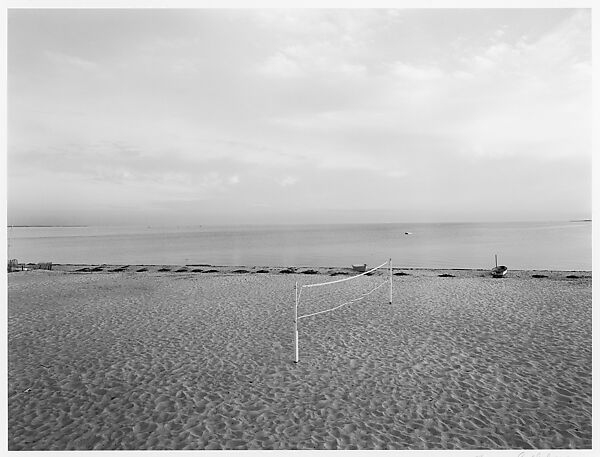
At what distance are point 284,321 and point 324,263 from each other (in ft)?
66.2

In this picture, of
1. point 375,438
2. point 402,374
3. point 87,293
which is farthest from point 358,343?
point 87,293

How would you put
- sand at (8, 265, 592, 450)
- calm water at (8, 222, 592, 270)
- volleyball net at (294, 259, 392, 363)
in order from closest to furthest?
sand at (8, 265, 592, 450) → volleyball net at (294, 259, 392, 363) → calm water at (8, 222, 592, 270)

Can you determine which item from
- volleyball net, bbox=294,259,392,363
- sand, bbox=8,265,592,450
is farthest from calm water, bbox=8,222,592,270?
sand, bbox=8,265,592,450

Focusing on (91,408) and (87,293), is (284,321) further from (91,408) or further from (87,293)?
(87,293)

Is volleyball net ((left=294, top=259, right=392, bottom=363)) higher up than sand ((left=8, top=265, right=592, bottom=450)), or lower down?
higher up

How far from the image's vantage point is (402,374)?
6.05 m

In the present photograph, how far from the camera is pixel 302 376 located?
6.04 meters

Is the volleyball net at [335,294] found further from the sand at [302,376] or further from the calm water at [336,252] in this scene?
the calm water at [336,252]

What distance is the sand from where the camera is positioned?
4.44 m

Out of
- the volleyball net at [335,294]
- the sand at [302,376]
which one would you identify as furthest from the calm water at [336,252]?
the sand at [302,376]

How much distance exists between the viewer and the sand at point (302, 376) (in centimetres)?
444

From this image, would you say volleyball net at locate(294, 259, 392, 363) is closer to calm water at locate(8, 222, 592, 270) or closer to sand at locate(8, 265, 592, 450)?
sand at locate(8, 265, 592, 450)

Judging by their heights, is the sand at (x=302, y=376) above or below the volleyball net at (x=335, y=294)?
below

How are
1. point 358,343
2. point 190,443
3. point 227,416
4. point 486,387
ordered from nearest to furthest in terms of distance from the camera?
point 190,443 < point 227,416 < point 486,387 < point 358,343
